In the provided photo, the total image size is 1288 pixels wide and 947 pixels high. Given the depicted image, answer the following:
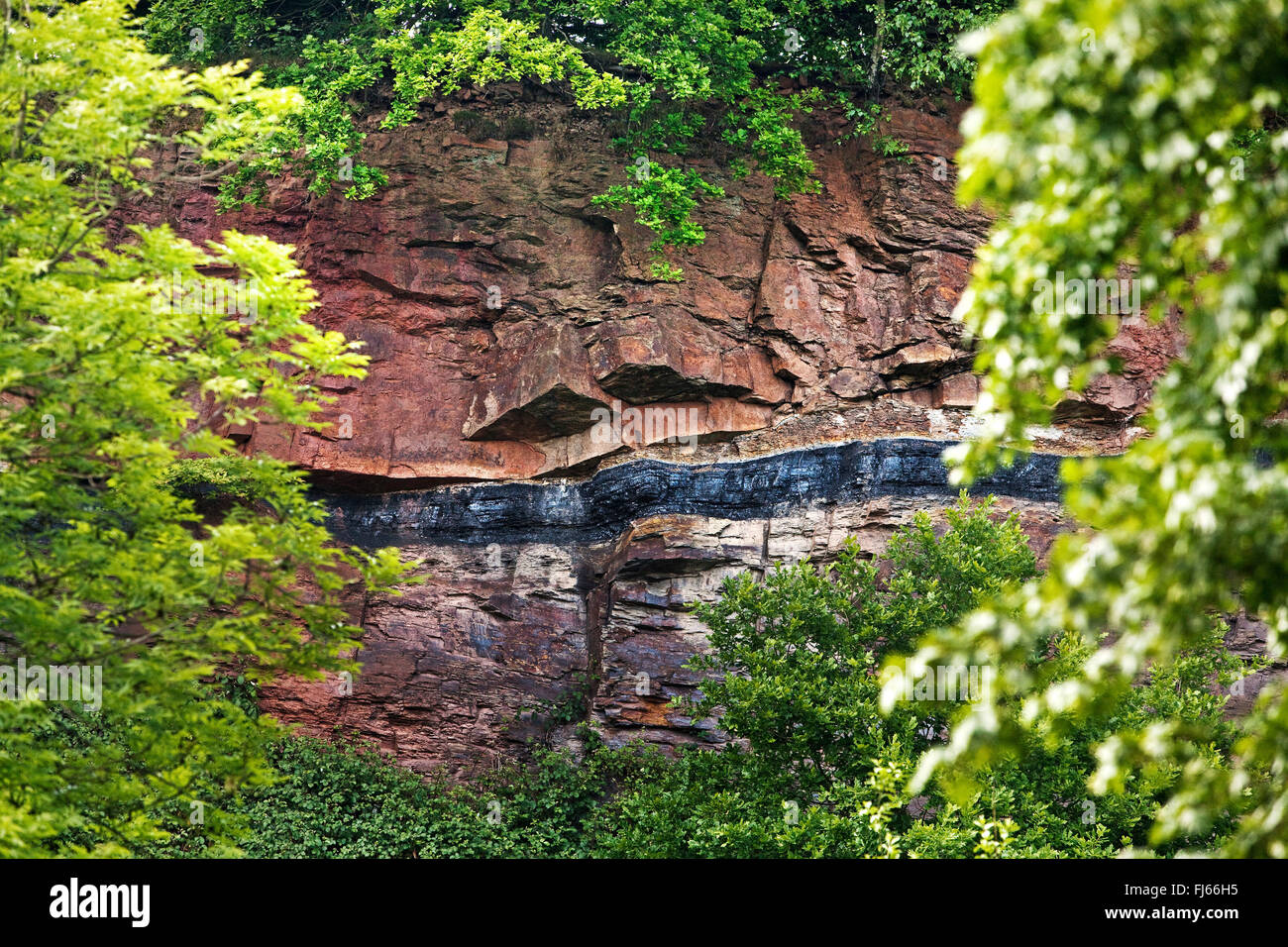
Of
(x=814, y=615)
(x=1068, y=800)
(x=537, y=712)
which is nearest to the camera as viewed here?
(x=1068, y=800)

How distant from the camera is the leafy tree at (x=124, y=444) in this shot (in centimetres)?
1033

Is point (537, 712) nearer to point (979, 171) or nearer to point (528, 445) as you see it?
point (528, 445)

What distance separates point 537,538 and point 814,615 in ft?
27.1

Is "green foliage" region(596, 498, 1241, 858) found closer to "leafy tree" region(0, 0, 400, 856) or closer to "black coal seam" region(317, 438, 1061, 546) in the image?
"black coal seam" region(317, 438, 1061, 546)

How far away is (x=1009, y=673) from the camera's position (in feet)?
19.7

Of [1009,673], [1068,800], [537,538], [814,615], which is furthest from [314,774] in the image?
[1009,673]

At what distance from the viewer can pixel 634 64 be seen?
75.3 ft

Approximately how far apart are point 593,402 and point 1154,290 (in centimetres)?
1719
